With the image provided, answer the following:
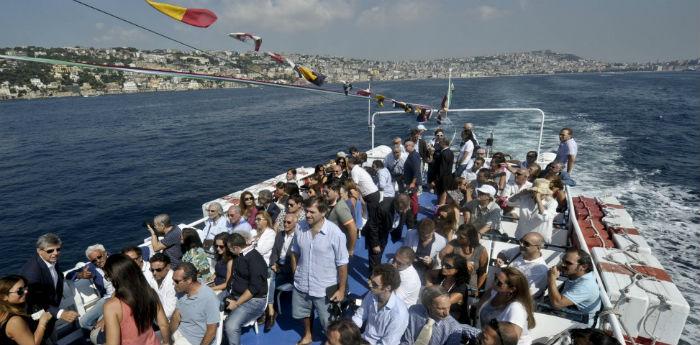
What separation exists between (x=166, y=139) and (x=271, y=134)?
31.0 feet

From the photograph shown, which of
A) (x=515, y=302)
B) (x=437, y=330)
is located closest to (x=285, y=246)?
(x=437, y=330)

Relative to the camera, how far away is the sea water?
12.8 metres

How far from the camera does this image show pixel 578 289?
3.28 metres

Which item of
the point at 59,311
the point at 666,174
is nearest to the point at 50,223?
the point at 59,311

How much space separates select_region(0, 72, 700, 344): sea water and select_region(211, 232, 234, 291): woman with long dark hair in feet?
23.2

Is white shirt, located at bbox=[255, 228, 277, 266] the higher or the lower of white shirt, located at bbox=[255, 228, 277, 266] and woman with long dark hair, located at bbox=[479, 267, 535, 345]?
the lower

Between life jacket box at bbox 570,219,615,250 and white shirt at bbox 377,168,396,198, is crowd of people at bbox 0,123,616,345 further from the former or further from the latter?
white shirt at bbox 377,168,396,198

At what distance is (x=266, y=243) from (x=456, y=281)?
2.35 m

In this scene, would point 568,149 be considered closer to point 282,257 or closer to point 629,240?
point 629,240

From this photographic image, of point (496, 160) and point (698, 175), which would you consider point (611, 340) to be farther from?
point (698, 175)

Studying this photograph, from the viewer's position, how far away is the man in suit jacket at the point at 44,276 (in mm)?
3426

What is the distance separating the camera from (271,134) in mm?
34562

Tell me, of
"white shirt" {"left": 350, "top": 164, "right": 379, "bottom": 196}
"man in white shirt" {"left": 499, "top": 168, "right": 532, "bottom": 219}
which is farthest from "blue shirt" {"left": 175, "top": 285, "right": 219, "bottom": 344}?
"man in white shirt" {"left": 499, "top": 168, "right": 532, "bottom": 219}

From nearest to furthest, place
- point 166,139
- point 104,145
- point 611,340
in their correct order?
point 611,340 → point 104,145 → point 166,139
